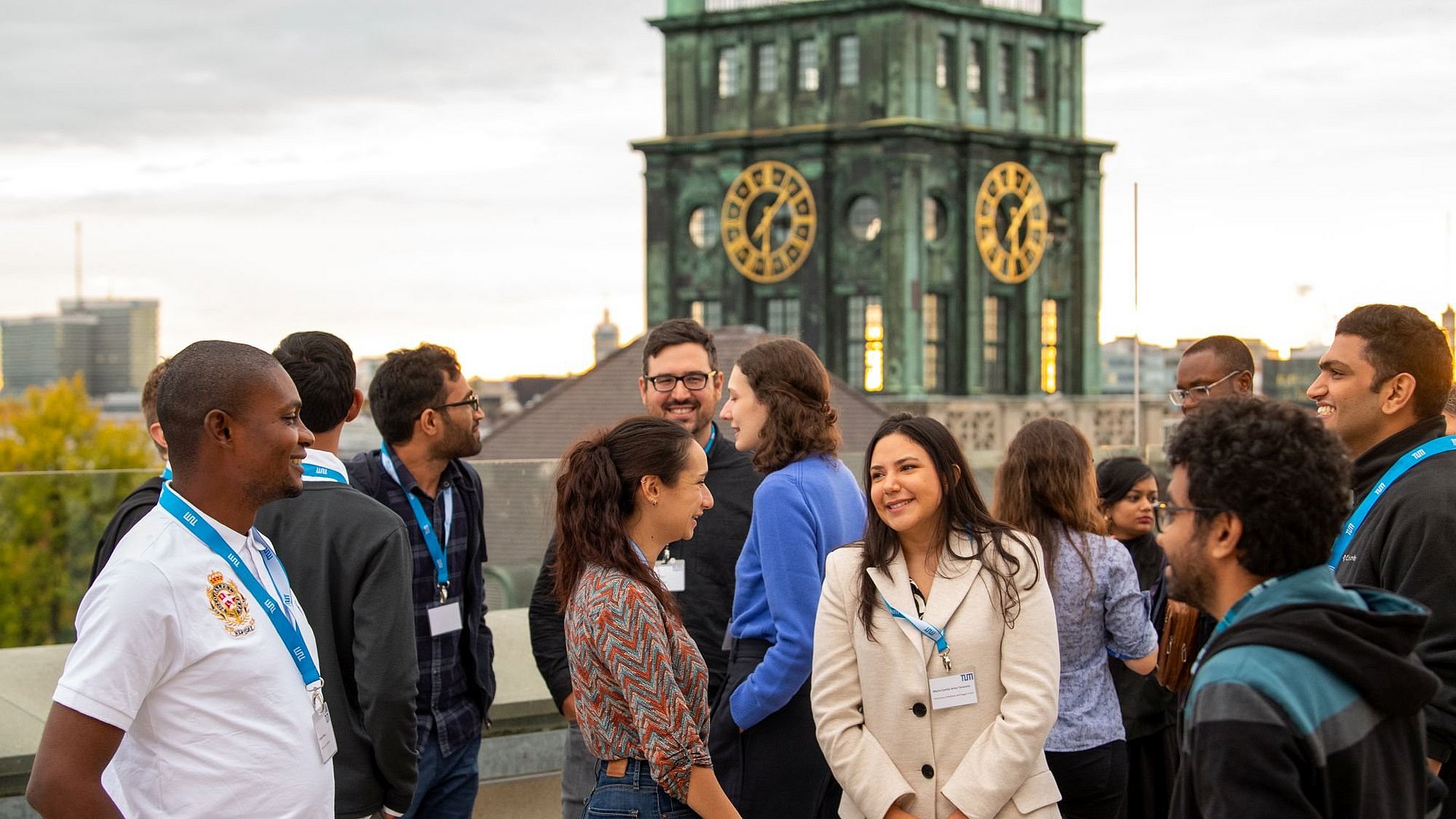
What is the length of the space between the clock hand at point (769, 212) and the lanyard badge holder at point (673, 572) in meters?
37.7

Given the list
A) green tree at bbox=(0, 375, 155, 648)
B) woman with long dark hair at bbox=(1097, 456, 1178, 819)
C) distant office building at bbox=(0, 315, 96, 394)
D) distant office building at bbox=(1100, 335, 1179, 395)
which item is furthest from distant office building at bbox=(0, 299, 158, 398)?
woman with long dark hair at bbox=(1097, 456, 1178, 819)

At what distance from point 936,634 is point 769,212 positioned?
129 ft

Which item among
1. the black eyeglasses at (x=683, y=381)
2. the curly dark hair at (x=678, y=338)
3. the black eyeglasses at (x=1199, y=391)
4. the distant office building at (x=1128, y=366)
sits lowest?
the distant office building at (x=1128, y=366)

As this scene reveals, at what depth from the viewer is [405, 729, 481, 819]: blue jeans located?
240 inches

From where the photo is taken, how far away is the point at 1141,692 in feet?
23.3

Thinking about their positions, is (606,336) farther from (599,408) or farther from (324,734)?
(324,734)

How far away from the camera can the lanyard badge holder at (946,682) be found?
17.1 feet

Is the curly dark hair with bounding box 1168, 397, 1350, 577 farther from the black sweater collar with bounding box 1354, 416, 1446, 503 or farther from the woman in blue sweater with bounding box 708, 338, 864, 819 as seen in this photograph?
the woman in blue sweater with bounding box 708, 338, 864, 819

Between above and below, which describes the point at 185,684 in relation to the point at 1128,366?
above

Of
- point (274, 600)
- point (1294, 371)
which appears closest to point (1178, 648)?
point (274, 600)

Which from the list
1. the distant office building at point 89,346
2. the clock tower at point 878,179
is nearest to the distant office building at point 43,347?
the distant office building at point 89,346

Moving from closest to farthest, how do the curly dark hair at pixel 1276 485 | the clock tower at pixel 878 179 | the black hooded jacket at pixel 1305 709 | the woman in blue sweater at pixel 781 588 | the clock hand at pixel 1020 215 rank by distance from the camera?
the black hooded jacket at pixel 1305 709
the curly dark hair at pixel 1276 485
the woman in blue sweater at pixel 781 588
the clock tower at pixel 878 179
the clock hand at pixel 1020 215

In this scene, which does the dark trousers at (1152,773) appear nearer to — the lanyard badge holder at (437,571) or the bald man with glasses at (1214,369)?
the bald man with glasses at (1214,369)

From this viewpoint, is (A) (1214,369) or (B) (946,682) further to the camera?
(A) (1214,369)
